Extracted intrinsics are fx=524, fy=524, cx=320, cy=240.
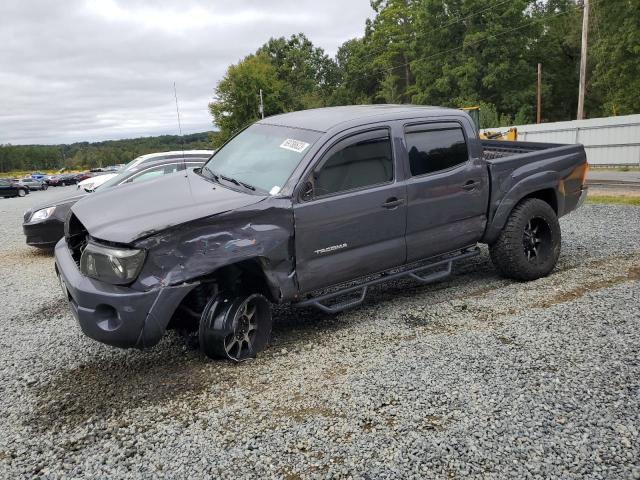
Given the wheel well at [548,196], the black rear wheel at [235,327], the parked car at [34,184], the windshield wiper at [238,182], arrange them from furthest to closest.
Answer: the parked car at [34,184]
the wheel well at [548,196]
the windshield wiper at [238,182]
the black rear wheel at [235,327]

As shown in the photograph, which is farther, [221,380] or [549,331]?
[549,331]

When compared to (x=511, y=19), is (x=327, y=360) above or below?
below

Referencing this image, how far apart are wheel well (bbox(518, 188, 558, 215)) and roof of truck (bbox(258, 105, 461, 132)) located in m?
1.40

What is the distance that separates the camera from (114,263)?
3484 millimetres

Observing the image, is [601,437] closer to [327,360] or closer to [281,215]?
[327,360]

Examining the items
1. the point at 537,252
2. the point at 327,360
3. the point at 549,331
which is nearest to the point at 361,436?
the point at 327,360

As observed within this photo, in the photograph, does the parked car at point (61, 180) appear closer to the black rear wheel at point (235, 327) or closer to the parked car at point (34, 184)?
the parked car at point (34, 184)

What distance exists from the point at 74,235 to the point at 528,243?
14.7 ft

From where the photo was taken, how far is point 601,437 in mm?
2934

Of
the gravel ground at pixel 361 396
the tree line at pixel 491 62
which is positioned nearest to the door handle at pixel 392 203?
the gravel ground at pixel 361 396

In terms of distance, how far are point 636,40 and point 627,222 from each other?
3129 centimetres

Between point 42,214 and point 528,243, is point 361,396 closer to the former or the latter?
point 528,243

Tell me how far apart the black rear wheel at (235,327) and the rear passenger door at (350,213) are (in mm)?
405

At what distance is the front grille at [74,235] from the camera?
420 centimetres
